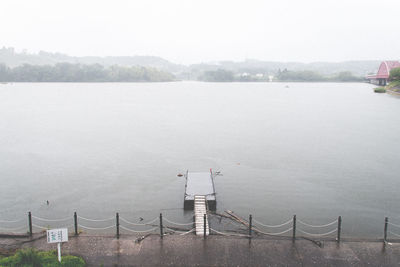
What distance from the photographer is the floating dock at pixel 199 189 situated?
18.7m

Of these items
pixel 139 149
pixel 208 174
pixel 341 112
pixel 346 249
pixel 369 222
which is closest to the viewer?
pixel 346 249

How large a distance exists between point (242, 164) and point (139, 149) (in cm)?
1176

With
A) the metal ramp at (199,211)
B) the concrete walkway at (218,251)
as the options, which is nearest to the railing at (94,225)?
the metal ramp at (199,211)

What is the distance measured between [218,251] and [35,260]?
224 inches

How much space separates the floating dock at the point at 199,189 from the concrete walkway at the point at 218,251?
6.60 metres

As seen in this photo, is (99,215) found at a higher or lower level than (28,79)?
lower

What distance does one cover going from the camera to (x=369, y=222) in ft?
59.0

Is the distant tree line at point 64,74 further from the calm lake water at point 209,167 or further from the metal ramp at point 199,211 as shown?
the metal ramp at point 199,211

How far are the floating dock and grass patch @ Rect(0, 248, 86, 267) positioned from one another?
9.11 meters

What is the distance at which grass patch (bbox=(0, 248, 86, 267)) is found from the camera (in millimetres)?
9555

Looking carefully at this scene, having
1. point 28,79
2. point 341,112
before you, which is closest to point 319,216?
point 341,112

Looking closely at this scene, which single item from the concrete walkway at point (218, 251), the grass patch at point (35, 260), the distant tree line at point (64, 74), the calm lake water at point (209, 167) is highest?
the distant tree line at point (64, 74)

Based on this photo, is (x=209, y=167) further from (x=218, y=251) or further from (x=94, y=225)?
(x=218, y=251)

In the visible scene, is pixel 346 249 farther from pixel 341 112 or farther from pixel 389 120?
pixel 341 112
